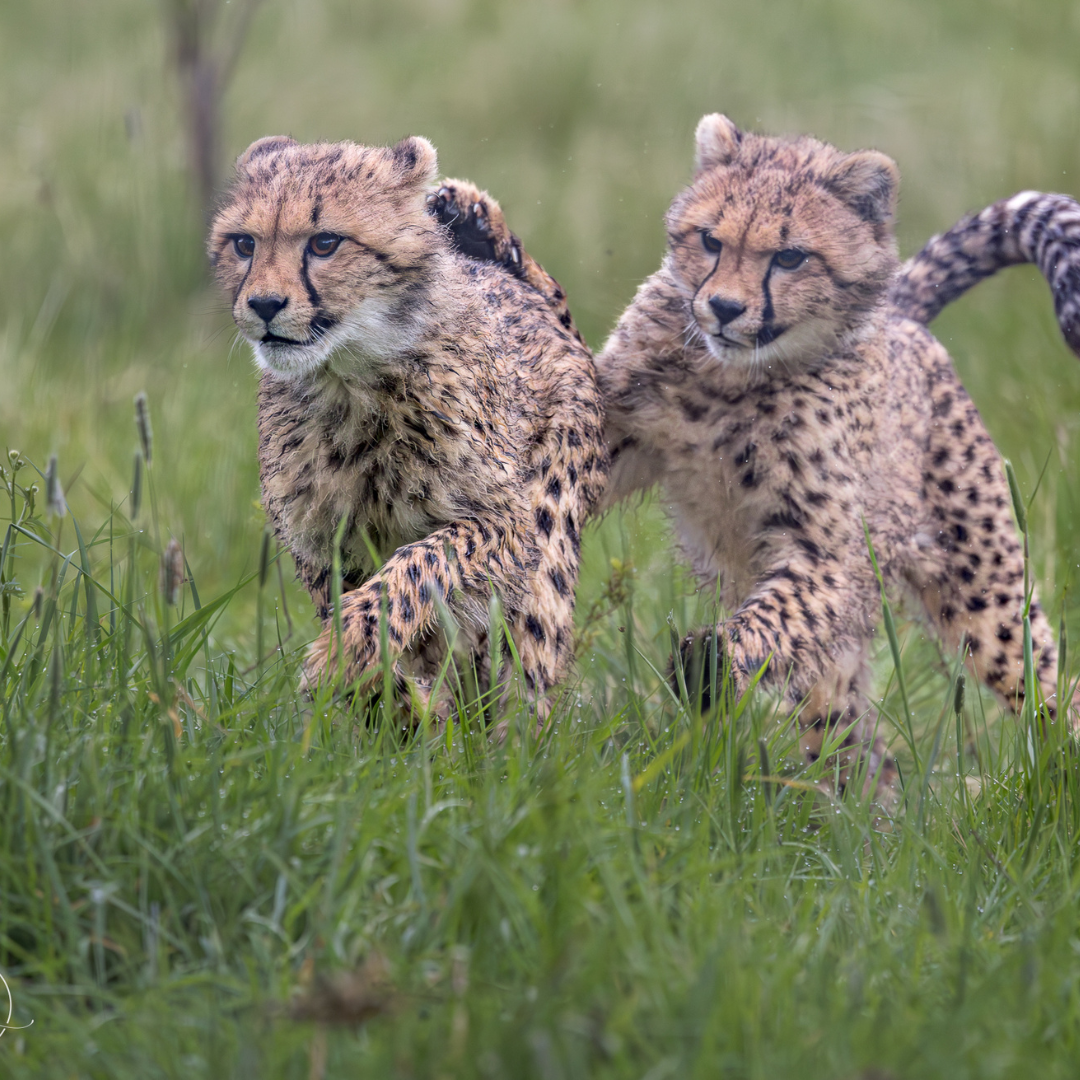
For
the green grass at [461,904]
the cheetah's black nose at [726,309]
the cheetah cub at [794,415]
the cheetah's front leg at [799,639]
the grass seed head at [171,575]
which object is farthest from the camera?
the cheetah cub at [794,415]

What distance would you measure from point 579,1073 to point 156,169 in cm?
806

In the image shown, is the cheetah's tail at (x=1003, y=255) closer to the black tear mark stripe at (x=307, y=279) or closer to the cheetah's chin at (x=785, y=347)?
the cheetah's chin at (x=785, y=347)

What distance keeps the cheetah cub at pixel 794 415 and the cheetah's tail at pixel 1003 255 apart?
21 mm

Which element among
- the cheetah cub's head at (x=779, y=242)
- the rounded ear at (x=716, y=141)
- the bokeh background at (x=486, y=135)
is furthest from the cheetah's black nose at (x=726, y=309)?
the bokeh background at (x=486, y=135)

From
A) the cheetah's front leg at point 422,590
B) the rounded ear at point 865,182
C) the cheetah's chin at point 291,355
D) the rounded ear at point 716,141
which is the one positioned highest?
the rounded ear at point 716,141

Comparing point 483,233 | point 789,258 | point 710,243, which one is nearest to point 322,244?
point 483,233

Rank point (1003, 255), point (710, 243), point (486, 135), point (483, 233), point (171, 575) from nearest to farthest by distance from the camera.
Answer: point (171, 575) → point (710, 243) → point (483, 233) → point (1003, 255) → point (486, 135)

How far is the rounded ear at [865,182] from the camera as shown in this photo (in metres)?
3.79

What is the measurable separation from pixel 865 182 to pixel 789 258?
41 cm

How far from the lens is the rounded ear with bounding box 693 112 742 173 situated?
3914 millimetres

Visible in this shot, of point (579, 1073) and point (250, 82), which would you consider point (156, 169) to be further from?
point (579, 1073)

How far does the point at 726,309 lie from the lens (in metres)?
3.44

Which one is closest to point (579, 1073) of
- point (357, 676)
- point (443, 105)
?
point (357, 676)

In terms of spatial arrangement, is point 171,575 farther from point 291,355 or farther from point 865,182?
point 865,182
